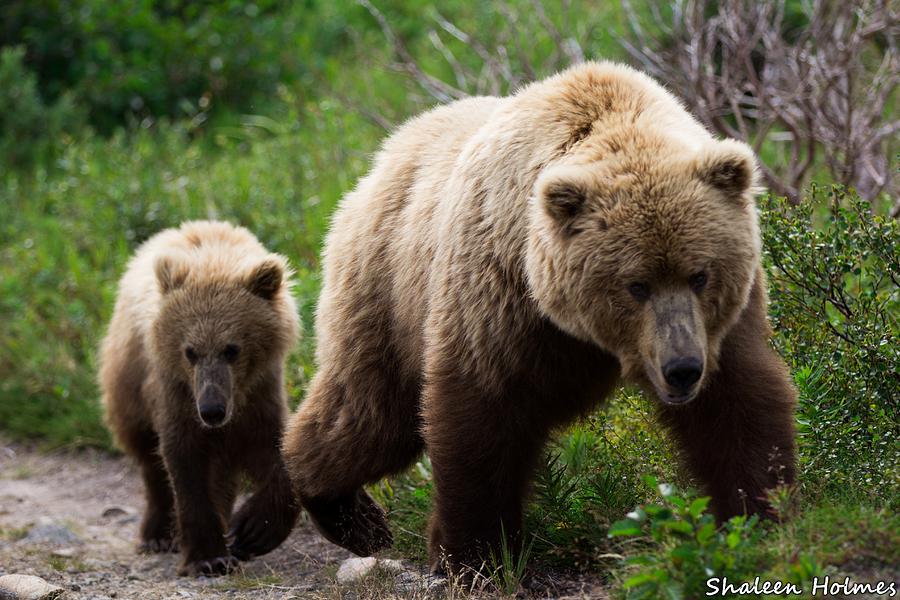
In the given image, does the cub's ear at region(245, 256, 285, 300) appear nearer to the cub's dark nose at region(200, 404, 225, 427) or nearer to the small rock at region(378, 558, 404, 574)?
the cub's dark nose at region(200, 404, 225, 427)

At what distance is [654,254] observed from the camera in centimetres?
377

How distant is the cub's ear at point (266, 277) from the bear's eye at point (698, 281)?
9.33 ft

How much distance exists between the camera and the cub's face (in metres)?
6.02

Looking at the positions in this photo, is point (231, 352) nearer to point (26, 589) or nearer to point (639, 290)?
point (26, 589)

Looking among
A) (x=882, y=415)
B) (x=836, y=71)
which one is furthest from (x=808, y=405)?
(x=836, y=71)

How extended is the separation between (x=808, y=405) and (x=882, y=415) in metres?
0.27

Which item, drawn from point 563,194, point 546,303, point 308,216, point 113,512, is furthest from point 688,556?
point 308,216

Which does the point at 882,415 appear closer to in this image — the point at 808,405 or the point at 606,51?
the point at 808,405

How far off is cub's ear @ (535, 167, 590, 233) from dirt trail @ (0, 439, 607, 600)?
126 cm

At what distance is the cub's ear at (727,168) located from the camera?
3822 mm

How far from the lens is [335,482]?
525cm

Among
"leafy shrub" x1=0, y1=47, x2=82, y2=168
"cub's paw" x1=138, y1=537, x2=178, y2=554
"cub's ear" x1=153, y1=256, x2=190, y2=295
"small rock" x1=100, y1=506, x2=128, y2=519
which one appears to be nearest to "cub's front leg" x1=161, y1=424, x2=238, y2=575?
"cub's paw" x1=138, y1=537, x2=178, y2=554

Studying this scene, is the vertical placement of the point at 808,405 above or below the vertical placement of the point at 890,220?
below

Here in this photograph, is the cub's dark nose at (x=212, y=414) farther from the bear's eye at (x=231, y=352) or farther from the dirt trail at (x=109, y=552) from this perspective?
the dirt trail at (x=109, y=552)
